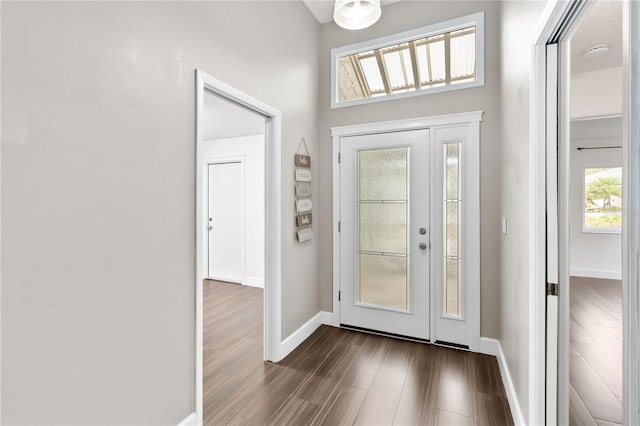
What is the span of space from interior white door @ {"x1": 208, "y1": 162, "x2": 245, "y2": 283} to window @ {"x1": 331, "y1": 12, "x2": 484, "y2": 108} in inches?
105

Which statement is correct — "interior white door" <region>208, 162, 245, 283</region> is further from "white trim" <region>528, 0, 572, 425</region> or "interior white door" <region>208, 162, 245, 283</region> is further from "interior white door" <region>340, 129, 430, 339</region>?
"white trim" <region>528, 0, 572, 425</region>

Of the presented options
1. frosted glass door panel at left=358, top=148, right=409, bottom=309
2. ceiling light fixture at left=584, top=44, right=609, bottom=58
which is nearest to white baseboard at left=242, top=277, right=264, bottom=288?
frosted glass door panel at left=358, top=148, right=409, bottom=309

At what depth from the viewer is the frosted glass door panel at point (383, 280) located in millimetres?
3027

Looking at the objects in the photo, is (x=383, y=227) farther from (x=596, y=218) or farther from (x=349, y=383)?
(x=596, y=218)

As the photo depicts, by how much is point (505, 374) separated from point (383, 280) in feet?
4.08

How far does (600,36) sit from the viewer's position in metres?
2.63

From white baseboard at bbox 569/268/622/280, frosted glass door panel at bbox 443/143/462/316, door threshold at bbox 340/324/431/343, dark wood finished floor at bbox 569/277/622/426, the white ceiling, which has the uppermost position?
the white ceiling

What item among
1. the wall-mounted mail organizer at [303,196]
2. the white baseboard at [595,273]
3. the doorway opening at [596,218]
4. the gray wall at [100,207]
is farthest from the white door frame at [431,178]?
the white baseboard at [595,273]

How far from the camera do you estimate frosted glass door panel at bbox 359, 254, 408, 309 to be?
9.93ft

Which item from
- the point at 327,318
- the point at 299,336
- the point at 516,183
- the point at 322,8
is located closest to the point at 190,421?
the point at 299,336

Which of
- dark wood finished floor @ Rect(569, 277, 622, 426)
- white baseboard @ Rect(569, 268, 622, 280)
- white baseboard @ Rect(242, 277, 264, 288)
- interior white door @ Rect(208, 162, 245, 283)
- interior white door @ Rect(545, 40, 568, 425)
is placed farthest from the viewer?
interior white door @ Rect(208, 162, 245, 283)

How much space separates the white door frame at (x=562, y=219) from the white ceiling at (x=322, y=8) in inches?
Result: 85.2

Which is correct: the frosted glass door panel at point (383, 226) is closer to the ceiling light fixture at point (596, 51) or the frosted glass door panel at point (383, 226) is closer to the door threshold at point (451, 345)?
the door threshold at point (451, 345)

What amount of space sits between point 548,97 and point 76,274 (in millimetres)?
2249
